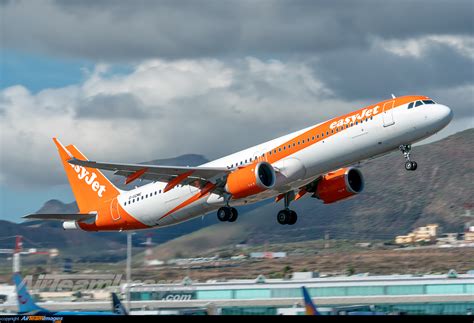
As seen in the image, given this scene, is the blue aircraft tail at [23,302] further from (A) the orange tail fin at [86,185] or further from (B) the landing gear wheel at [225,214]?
(A) the orange tail fin at [86,185]

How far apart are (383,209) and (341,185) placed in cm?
6164

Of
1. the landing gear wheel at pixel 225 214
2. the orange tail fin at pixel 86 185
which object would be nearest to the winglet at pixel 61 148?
the orange tail fin at pixel 86 185

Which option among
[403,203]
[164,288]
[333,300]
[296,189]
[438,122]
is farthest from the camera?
[403,203]

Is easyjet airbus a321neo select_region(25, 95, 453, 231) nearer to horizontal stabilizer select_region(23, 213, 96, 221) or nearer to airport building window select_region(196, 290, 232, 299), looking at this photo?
horizontal stabilizer select_region(23, 213, 96, 221)

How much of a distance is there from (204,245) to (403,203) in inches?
2492

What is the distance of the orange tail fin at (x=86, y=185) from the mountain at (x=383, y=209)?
313 inches

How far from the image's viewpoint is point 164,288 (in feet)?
191

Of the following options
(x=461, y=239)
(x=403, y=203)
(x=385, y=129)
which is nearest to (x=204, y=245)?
(x=385, y=129)

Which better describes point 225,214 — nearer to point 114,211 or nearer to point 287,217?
point 287,217

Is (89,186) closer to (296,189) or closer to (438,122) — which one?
(296,189)

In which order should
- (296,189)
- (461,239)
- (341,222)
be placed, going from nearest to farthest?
(296,189) < (341,222) < (461,239)

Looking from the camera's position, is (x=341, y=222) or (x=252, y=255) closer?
(x=252, y=255)

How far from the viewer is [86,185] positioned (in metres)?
52.0

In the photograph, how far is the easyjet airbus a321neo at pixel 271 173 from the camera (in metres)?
38.6
